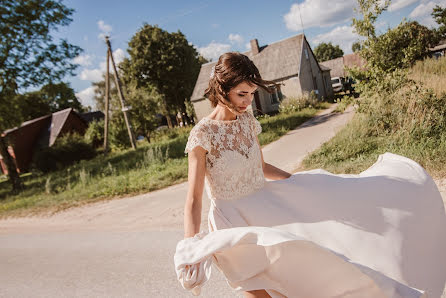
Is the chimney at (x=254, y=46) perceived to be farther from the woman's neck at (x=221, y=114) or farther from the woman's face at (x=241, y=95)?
the woman's face at (x=241, y=95)

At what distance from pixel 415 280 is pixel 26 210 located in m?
11.4

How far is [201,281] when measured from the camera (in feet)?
5.25

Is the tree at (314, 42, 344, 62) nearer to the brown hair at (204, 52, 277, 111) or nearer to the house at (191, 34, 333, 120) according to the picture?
the house at (191, 34, 333, 120)

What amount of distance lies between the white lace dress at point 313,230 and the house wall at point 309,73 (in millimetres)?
25707

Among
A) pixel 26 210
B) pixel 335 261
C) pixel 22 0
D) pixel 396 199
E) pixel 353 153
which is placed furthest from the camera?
pixel 22 0

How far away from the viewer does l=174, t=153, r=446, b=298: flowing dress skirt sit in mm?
1655

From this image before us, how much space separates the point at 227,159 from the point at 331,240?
895 millimetres

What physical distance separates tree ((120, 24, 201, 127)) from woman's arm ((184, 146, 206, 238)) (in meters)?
35.6

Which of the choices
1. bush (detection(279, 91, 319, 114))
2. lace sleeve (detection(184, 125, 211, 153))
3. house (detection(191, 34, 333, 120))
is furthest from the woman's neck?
house (detection(191, 34, 333, 120))

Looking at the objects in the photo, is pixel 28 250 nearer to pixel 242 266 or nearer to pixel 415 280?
pixel 242 266

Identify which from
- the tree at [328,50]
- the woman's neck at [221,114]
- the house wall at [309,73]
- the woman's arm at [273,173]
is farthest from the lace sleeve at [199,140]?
the tree at [328,50]

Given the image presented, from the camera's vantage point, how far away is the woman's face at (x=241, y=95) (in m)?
2.19

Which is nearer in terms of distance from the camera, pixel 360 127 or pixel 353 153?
pixel 353 153

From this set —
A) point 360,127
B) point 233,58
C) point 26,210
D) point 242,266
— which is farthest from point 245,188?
point 26,210
